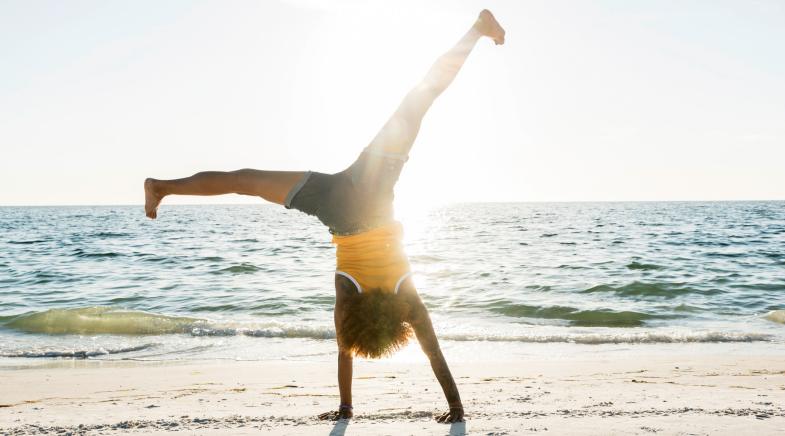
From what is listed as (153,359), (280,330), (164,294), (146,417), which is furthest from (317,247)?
(146,417)

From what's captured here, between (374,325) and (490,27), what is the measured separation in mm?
2143

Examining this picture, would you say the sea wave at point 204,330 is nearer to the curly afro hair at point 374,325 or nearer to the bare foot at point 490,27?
the curly afro hair at point 374,325


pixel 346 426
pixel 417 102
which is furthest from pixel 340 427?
pixel 417 102

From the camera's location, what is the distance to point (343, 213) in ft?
13.8

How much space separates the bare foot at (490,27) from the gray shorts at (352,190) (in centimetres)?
110

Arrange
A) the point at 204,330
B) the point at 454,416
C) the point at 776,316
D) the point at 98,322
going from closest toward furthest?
the point at 454,416 → the point at 204,330 → the point at 98,322 → the point at 776,316

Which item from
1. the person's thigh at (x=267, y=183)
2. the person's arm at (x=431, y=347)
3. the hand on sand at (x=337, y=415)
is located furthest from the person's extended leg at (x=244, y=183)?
the hand on sand at (x=337, y=415)

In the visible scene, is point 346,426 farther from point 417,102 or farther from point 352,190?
point 417,102

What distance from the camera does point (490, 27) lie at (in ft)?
14.9

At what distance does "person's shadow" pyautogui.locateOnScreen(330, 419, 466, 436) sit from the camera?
4.31 meters

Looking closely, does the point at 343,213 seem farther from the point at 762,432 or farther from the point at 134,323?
the point at 134,323

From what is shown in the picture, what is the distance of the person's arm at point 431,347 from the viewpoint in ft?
14.5

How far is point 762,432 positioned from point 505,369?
12.6 feet

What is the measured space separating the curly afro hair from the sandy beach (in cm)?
63
